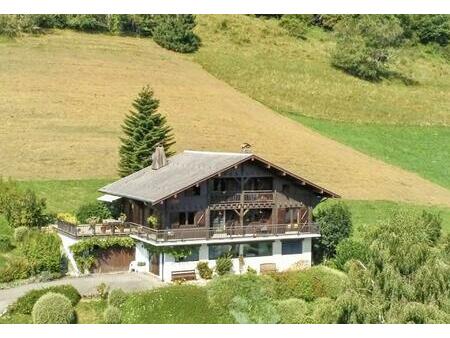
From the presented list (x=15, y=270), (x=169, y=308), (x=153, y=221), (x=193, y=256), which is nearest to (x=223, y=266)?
(x=193, y=256)

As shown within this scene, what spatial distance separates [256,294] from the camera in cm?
3991

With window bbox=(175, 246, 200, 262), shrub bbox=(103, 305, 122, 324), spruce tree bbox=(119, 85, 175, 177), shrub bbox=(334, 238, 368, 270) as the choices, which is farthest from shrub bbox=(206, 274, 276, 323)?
spruce tree bbox=(119, 85, 175, 177)

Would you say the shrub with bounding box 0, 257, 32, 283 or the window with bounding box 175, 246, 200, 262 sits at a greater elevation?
the window with bounding box 175, 246, 200, 262

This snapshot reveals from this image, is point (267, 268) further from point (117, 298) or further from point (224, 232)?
point (117, 298)

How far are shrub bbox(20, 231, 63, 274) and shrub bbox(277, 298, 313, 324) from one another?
45.3 feet

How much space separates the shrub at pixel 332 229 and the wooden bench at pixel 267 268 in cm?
405

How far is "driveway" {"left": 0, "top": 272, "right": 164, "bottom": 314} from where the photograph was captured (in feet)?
136

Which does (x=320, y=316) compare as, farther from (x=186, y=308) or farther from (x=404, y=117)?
(x=404, y=117)

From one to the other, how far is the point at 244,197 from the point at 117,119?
3448 cm

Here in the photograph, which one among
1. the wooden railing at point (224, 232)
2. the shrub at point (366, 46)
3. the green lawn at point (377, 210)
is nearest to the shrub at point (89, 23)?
the shrub at point (366, 46)

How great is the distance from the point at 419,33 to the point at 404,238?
111 metres

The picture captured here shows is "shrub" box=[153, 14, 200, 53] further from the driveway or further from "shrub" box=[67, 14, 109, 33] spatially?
the driveway

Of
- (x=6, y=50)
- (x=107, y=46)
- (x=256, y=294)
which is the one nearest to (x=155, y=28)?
(x=107, y=46)

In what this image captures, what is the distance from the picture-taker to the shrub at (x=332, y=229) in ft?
166
